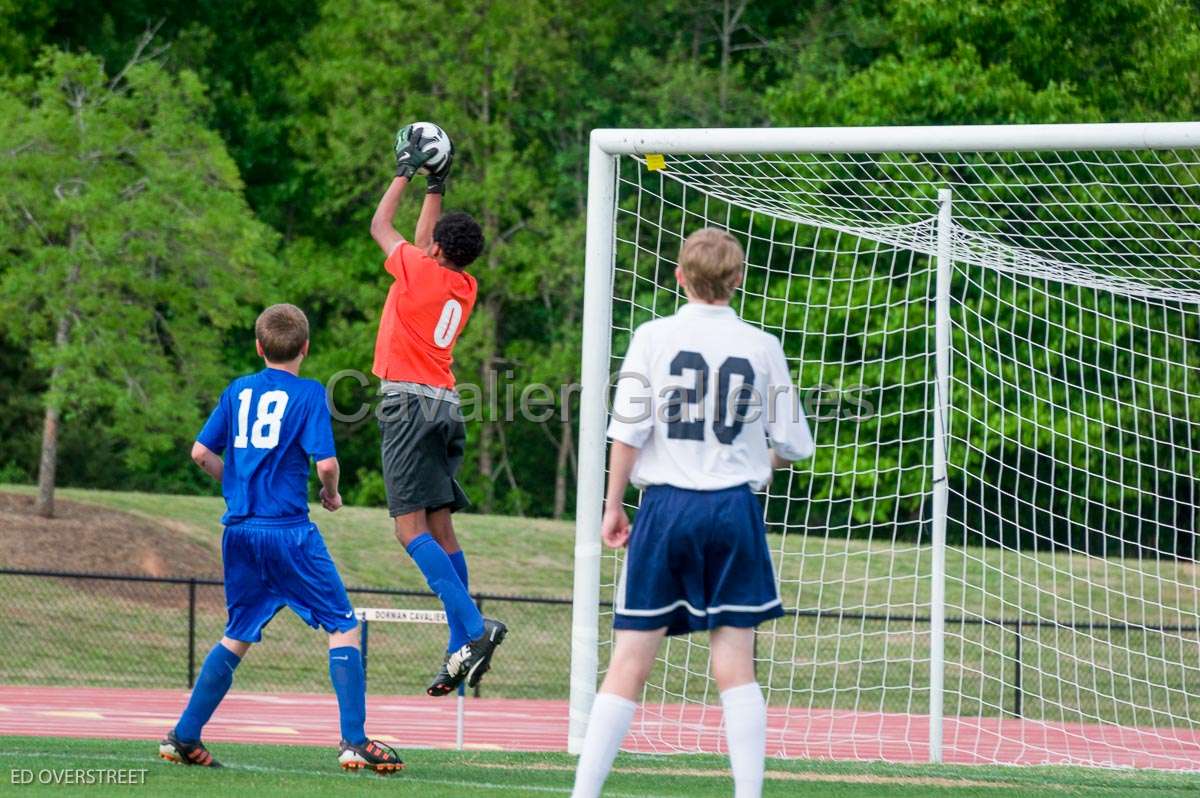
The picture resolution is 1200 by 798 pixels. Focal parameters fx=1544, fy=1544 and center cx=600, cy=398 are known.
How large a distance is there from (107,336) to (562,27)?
19.4m

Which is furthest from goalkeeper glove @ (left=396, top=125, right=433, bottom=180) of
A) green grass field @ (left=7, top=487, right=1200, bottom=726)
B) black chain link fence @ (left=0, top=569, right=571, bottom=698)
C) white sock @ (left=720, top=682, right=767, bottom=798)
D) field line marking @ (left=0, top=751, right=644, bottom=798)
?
black chain link fence @ (left=0, top=569, right=571, bottom=698)

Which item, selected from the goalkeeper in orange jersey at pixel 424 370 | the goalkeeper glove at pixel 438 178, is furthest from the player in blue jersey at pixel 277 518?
the goalkeeper glove at pixel 438 178

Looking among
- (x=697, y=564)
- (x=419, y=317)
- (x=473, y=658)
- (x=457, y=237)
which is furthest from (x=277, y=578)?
(x=697, y=564)

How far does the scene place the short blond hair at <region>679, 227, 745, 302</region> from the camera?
530 centimetres

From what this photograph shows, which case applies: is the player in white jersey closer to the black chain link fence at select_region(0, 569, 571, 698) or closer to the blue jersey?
the blue jersey

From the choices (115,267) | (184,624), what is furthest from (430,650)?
(115,267)

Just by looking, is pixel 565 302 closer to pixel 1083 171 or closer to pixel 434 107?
pixel 434 107

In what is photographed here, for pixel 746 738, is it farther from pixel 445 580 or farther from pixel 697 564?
pixel 445 580

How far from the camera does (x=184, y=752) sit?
6.92 meters

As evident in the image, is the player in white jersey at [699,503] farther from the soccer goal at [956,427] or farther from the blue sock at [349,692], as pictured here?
the soccer goal at [956,427]

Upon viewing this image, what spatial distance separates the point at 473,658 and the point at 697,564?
88.0 inches

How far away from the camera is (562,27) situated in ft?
118

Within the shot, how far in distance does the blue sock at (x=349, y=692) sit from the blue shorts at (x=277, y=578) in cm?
12

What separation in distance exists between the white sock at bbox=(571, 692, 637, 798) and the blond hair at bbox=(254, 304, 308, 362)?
7.88 ft
